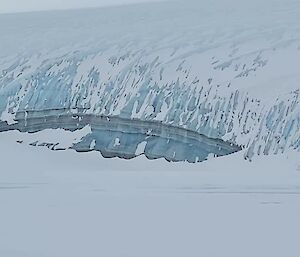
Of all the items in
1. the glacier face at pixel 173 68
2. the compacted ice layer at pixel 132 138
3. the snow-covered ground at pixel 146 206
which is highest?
the glacier face at pixel 173 68

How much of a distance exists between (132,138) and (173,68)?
203 mm

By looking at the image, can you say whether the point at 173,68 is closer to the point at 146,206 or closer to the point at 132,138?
the point at 132,138

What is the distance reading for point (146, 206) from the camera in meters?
1.12

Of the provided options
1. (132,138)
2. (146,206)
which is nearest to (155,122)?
(132,138)

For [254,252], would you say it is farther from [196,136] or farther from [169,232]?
[196,136]

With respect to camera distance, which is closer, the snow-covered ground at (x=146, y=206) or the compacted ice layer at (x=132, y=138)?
the snow-covered ground at (x=146, y=206)

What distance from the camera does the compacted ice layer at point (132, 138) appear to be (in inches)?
48.0

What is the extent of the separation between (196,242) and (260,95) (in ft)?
1.27

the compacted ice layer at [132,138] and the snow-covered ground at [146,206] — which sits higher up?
the compacted ice layer at [132,138]

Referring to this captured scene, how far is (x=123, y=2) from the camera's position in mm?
1674

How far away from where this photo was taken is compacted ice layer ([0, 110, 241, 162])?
1.22 meters

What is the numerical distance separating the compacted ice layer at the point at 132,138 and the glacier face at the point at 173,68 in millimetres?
14

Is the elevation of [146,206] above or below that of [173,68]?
below

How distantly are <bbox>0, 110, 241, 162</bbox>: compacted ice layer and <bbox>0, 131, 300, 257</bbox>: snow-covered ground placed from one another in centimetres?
2
